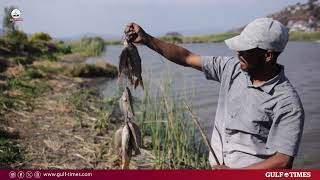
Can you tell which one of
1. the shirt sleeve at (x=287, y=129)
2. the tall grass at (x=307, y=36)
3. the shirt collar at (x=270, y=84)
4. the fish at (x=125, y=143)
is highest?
the shirt collar at (x=270, y=84)

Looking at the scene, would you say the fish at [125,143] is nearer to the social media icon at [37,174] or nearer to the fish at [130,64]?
the fish at [130,64]

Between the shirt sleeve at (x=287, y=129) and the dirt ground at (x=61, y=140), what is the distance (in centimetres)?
274

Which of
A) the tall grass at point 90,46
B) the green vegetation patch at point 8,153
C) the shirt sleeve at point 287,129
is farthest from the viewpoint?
the tall grass at point 90,46

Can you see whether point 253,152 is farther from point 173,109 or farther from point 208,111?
point 208,111

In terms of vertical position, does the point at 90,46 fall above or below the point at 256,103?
below

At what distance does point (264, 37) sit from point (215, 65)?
383mm

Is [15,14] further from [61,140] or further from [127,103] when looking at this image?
[61,140]

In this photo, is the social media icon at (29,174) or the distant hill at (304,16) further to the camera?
the distant hill at (304,16)

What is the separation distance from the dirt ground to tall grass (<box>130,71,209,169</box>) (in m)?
0.22

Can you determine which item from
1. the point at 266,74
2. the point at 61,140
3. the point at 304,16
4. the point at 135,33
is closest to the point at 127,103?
the point at 135,33

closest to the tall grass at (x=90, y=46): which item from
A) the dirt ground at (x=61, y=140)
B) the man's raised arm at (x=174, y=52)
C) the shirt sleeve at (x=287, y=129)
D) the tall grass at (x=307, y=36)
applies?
the tall grass at (x=307, y=36)

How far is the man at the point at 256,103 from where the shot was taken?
2062 millimetres

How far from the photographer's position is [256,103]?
7.05 ft

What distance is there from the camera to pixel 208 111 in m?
8.34
